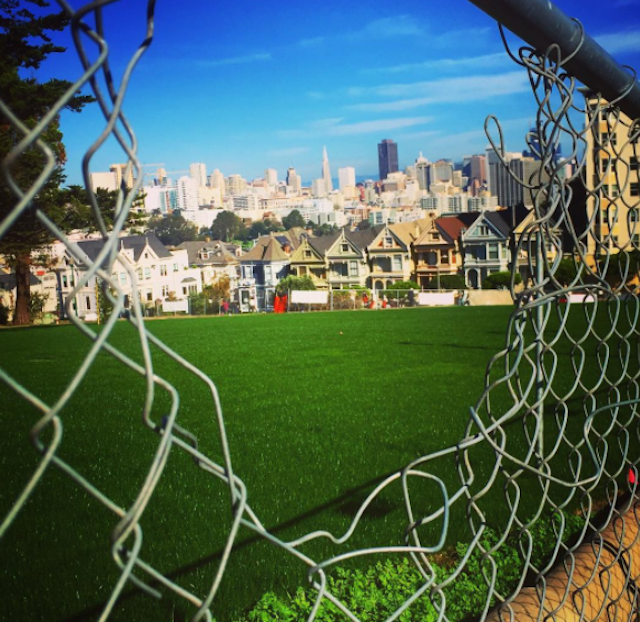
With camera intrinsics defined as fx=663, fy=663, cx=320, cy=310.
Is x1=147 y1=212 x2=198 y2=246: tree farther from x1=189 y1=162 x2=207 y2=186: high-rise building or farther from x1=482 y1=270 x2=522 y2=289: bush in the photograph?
x1=189 y1=162 x2=207 y2=186: high-rise building

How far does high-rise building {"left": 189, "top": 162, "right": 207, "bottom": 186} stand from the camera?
12306cm

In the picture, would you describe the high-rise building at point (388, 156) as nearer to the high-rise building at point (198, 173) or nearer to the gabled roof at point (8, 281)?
the high-rise building at point (198, 173)

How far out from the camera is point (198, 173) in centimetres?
12456

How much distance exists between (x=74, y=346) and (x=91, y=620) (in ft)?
36.6

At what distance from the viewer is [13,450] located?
14.1 ft

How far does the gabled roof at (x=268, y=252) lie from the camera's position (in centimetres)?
3922

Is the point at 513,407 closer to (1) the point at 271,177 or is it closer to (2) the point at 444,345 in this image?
(2) the point at 444,345

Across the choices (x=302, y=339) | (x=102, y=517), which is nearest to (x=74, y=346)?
(x=302, y=339)

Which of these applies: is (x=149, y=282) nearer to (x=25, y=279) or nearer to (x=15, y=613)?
(x=25, y=279)

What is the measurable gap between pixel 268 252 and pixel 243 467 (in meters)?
36.2

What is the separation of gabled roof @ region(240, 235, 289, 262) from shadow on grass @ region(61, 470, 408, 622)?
120 ft

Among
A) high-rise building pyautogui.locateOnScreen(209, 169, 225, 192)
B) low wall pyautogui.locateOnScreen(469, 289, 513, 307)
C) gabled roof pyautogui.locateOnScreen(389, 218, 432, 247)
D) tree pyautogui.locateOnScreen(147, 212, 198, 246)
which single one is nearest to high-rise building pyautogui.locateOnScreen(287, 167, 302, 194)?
high-rise building pyautogui.locateOnScreen(209, 169, 225, 192)

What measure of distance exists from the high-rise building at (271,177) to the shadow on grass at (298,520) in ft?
497

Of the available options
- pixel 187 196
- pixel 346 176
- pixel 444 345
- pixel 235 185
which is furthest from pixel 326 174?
pixel 444 345
